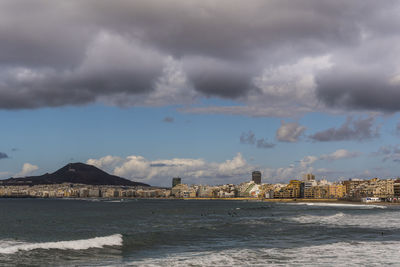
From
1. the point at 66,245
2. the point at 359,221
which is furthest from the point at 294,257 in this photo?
the point at 359,221

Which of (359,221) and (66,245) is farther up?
(66,245)

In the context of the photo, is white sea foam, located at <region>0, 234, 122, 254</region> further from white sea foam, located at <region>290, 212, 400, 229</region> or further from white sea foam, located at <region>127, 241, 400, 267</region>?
white sea foam, located at <region>290, 212, 400, 229</region>

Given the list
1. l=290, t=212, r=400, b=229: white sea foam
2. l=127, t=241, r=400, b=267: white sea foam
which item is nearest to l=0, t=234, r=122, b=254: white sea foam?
l=127, t=241, r=400, b=267: white sea foam

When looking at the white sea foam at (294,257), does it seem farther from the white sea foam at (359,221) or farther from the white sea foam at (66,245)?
the white sea foam at (359,221)

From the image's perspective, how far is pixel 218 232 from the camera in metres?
61.4

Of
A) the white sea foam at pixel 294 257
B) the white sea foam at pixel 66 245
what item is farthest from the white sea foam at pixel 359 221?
the white sea foam at pixel 66 245

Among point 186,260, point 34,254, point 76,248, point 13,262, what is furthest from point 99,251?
point 186,260

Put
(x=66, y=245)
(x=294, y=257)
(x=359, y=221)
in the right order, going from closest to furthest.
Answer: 1. (x=294, y=257)
2. (x=66, y=245)
3. (x=359, y=221)

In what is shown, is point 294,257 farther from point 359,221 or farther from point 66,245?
point 359,221

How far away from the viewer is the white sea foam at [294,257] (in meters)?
33.5

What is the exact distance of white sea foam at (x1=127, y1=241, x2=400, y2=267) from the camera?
33531mm

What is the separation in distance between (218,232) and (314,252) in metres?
24.0

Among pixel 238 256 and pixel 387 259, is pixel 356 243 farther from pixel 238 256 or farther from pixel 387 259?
pixel 238 256

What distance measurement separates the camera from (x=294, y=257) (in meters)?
36.2
